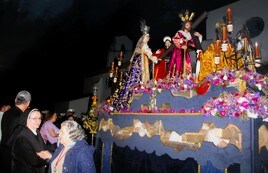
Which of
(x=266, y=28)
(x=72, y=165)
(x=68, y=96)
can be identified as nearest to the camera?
(x=72, y=165)

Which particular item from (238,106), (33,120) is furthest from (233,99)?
(33,120)

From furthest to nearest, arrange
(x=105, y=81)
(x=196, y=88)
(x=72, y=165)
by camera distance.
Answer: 1. (x=105, y=81)
2. (x=196, y=88)
3. (x=72, y=165)

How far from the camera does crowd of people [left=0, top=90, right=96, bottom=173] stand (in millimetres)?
3484

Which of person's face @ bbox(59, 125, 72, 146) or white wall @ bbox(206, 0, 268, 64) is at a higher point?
white wall @ bbox(206, 0, 268, 64)

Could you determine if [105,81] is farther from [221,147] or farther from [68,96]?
[221,147]

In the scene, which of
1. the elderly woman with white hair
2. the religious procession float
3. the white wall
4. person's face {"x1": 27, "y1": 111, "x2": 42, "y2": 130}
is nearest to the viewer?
the elderly woman with white hair

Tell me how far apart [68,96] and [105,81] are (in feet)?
13.5

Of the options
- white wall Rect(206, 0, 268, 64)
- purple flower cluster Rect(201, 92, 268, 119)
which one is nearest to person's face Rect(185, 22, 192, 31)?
purple flower cluster Rect(201, 92, 268, 119)

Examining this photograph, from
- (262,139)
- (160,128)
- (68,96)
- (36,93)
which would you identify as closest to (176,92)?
(160,128)

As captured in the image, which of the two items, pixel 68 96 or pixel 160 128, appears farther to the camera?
pixel 68 96

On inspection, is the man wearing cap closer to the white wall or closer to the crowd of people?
the crowd of people

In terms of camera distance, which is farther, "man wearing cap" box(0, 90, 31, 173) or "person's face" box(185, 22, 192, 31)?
"person's face" box(185, 22, 192, 31)

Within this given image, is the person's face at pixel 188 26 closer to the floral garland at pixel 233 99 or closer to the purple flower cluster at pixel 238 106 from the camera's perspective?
the floral garland at pixel 233 99

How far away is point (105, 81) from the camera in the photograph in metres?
24.3
